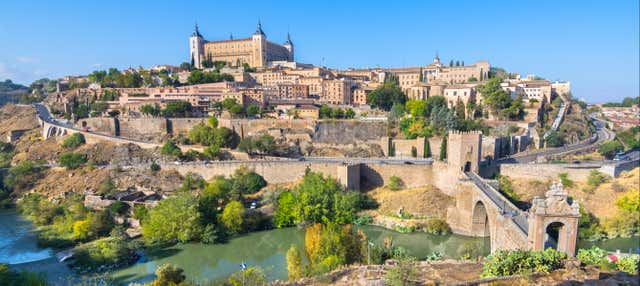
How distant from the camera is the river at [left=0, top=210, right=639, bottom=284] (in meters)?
17.8

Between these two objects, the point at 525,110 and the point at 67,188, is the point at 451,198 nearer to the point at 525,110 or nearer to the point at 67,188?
the point at 525,110

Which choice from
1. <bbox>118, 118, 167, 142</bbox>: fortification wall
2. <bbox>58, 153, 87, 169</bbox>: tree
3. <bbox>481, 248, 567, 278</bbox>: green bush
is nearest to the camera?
<bbox>481, 248, 567, 278</bbox>: green bush

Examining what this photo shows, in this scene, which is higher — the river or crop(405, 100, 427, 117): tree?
crop(405, 100, 427, 117): tree

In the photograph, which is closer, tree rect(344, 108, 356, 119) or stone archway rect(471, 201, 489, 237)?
stone archway rect(471, 201, 489, 237)

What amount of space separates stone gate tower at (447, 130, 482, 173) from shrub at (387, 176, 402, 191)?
366 centimetres

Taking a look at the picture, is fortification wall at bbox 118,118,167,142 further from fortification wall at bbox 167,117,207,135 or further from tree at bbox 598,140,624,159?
tree at bbox 598,140,624,159

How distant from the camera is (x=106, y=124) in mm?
41344

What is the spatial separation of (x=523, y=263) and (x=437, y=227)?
1292 cm

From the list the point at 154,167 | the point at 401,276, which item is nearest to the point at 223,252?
the point at 401,276

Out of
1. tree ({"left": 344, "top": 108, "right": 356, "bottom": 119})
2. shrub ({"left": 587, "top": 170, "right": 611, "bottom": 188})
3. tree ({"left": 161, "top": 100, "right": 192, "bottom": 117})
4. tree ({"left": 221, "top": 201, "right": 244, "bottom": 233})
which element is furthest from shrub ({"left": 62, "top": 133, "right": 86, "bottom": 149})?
shrub ({"left": 587, "top": 170, "right": 611, "bottom": 188})

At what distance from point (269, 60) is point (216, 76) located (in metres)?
19.3

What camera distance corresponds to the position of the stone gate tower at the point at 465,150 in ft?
78.9

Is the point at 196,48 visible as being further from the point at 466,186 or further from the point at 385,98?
the point at 466,186

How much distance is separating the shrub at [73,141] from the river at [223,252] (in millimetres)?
14375
